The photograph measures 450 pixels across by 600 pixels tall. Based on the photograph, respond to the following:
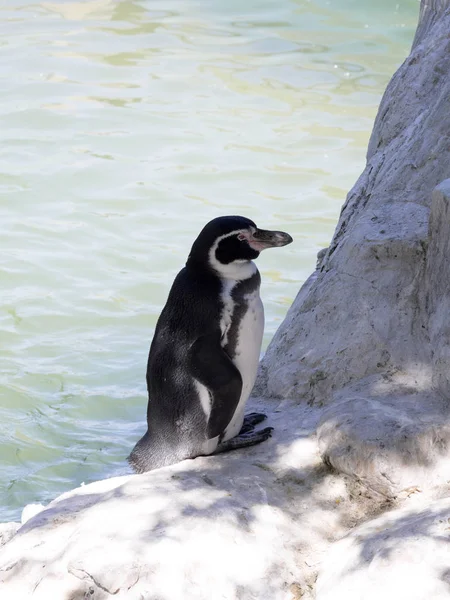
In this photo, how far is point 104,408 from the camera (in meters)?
6.02

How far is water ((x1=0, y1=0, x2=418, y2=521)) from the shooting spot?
6168mm

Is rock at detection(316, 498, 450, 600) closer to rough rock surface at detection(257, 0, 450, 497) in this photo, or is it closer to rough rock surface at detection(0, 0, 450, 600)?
rough rock surface at detection(0, 0, 450, 600)

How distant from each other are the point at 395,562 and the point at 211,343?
1.15 m

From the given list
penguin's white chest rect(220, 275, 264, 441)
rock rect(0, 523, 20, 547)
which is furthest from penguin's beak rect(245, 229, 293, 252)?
rock rect(0, 523, 20, 547)

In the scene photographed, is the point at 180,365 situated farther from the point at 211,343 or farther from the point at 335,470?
the point at 335,470

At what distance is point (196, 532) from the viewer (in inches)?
122

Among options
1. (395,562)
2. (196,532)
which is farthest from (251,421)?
(395,562)

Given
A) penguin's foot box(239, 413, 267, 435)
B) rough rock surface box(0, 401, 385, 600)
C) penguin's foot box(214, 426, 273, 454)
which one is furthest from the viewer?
penguin's foot box(239, 413, 267, 435)

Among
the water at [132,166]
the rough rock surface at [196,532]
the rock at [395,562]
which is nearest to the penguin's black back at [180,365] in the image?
the rough rock surface at [196,532]

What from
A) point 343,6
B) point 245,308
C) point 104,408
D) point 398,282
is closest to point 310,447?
point 245,308

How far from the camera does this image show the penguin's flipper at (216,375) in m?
3.69

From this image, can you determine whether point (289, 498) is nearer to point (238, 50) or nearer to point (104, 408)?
point (104, 408)

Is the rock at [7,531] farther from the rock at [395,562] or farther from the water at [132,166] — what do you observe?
the rock at [395,562]

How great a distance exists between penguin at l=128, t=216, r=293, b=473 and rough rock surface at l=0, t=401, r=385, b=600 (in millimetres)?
121
